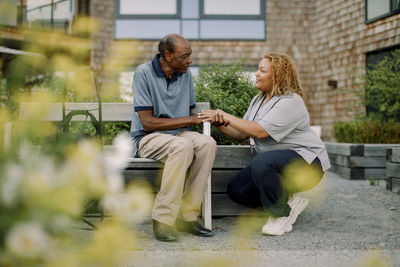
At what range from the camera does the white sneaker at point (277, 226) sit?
293 cm

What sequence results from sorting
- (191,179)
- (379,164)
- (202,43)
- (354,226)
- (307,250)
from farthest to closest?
(202,43)
(379,164)
(354,226)
(191,179)
(307,250)

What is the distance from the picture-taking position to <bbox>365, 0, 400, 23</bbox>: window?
8336 millimetres

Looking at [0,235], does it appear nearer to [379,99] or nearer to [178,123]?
[178,123]

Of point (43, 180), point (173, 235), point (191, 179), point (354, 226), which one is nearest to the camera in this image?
point (43, 180)

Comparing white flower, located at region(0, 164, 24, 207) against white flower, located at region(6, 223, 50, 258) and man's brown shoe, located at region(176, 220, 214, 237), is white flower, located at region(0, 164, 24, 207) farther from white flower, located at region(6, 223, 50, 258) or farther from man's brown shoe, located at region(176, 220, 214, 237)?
man's brown shoe, located at region(176, 220, 214, 237)

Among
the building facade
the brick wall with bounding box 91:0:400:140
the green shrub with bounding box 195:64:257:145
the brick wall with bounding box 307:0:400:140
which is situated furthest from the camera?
the building facade

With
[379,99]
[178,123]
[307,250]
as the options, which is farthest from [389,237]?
[379,99]

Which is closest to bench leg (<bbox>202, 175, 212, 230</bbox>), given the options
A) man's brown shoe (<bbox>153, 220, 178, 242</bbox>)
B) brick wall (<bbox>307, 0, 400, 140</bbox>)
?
man's brown shoe (<bbox>153, 220, 178, 242</bbox>)

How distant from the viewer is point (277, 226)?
2949 millimetres

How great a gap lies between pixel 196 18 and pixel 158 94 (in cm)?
891

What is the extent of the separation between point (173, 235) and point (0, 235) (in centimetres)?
222

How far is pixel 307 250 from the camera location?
8.27 ft

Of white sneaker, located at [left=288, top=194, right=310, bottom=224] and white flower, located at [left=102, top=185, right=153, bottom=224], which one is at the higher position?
white flower, located at [left=102, top=185, right=153, bottom=224]

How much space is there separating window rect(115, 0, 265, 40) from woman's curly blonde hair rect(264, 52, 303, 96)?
856cm
